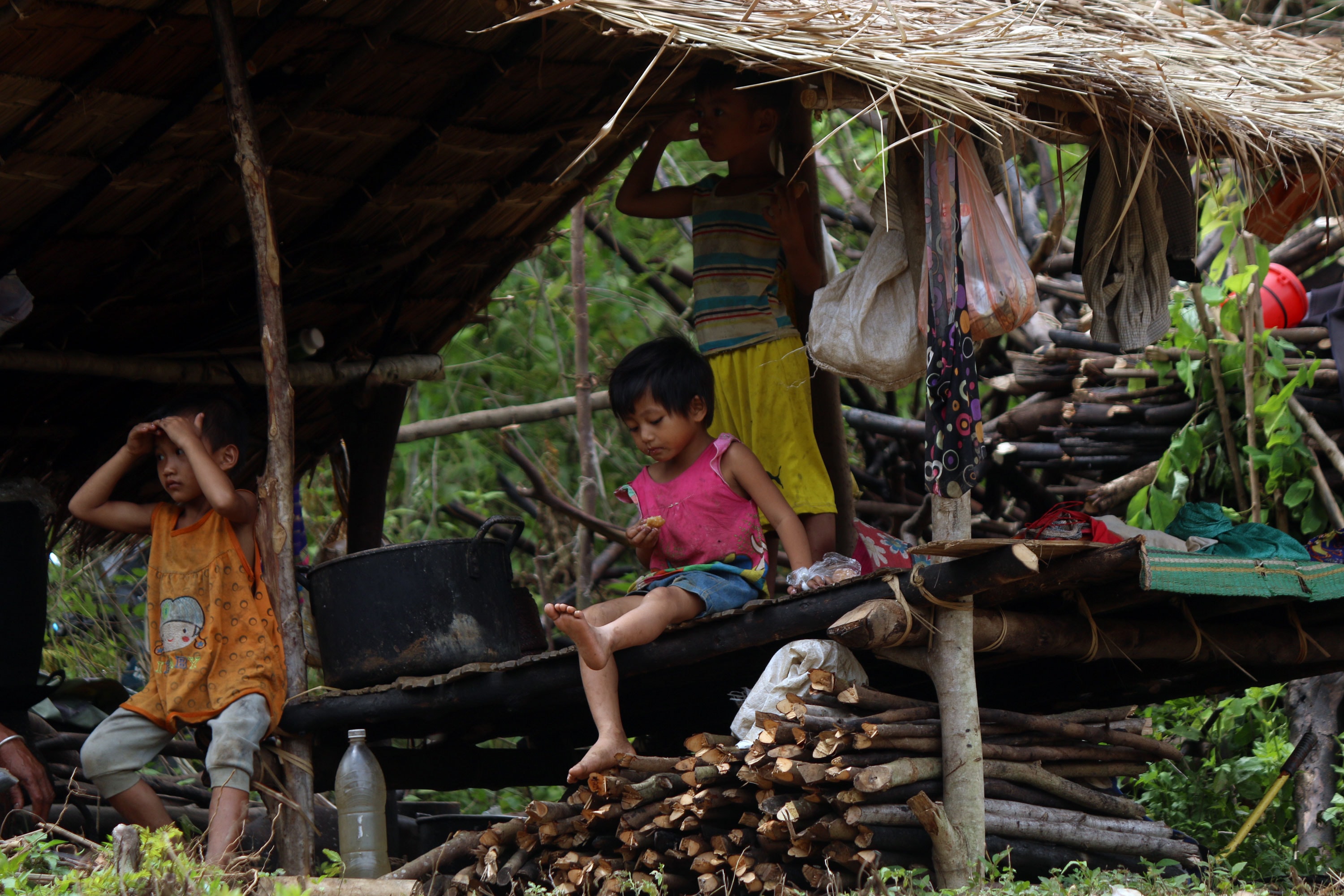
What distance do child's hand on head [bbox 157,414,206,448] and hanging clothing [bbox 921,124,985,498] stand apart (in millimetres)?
2298

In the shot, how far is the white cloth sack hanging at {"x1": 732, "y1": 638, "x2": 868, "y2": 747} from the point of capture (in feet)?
12.6

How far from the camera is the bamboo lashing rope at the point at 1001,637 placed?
156 inches

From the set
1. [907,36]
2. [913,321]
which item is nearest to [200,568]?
[913,321]

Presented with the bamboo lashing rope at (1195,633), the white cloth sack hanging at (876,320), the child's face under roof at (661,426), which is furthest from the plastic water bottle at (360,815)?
the bamboo lashing rope at (1195,633)

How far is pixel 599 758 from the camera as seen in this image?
3910 millimetres

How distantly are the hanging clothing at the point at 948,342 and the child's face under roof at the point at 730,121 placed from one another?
44.0 inches

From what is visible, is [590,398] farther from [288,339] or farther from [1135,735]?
[1135,735]

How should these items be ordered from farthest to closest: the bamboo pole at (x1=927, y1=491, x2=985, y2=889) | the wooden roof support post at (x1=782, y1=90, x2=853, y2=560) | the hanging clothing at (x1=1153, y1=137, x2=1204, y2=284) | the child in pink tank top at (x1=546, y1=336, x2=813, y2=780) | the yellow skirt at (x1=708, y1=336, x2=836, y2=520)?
the wooden roof support post at (x1=782, y1=90, x2=853, y2=560) → the yellow skirt at (x1=708, y1=336, x2=836, y2=520) → the hanging clothing at (x1=1153, y1=137, x2=1204, y2=284) → the child in pink tank top at (x1=546, y1=336, x2=813, y2=780) → the bamboo pole at (x1=927, y1=491, x2=985, y2=889)

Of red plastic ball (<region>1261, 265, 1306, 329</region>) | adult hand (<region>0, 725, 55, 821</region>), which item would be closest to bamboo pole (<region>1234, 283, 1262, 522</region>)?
red plastic ball (<region>1261, 265, 1306, 329</region>)

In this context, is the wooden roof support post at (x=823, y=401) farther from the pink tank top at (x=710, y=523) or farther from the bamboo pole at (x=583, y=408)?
the bamboo pole at (x=583, y=408)

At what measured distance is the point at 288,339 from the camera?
19.3ft

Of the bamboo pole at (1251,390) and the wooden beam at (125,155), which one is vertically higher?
the wooden beam at (125,155)

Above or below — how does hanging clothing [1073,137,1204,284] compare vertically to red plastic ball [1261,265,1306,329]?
above

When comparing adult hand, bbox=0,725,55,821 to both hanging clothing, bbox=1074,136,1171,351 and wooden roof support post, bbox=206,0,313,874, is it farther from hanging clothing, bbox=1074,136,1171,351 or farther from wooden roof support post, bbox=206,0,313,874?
hanging clothing, bbox=1074,136,1171,351
